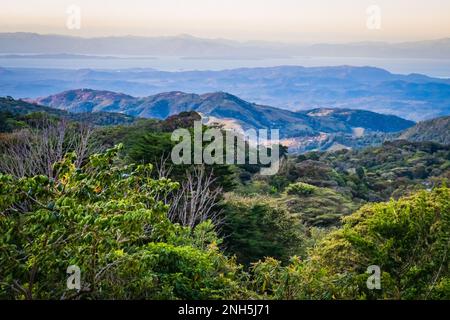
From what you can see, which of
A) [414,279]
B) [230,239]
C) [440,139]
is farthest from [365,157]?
[414,279]

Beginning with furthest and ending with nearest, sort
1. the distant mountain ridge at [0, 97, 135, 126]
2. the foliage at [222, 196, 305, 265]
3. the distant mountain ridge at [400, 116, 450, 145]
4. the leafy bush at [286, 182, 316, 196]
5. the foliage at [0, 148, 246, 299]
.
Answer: the distant mountain ridge at [400, 116, 450, 145]
the distant mountain ridge at [0, 97, 135, 126]
the leafy bush at [286, 182, 316, 196]
the foliage at [222, 196, 305, 265]
the foliage at [0, 148, 246, 299]

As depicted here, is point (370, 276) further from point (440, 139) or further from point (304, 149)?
point (304, 149)

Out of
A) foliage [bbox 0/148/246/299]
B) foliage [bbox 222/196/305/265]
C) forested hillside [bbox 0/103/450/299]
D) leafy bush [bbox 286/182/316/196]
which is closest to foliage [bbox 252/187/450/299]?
forested hillside [bbox 0/103/450/299]

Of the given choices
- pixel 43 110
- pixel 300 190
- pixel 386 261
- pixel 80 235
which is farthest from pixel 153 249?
pixel 43 110

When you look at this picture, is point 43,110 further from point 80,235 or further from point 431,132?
point 431,132

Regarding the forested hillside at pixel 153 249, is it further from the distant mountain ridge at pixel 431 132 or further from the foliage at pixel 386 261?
the distant mountain ridge at pixel 431 132

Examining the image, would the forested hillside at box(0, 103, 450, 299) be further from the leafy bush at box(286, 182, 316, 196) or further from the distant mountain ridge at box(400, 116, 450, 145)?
the distant mountain ridge at box(400, 116, 450, 145)

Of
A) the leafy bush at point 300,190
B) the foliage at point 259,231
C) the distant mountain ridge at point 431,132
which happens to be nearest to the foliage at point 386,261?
the foliage at point 259,231

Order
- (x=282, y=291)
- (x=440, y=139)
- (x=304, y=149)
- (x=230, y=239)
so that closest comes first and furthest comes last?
1. (x=282, y=291)
2. (x=230, y=239)
3. (x=440, y=139)
4. (x=304, y=149)

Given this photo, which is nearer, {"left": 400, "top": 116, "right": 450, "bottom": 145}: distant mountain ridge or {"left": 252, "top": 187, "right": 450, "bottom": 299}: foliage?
{"left": 252, "top": 187, "right": 450, "bottom": 299}: foliage

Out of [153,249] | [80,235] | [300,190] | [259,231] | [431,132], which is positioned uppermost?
[80,235]

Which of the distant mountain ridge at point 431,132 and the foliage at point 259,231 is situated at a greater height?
the foliage at point 259,231
